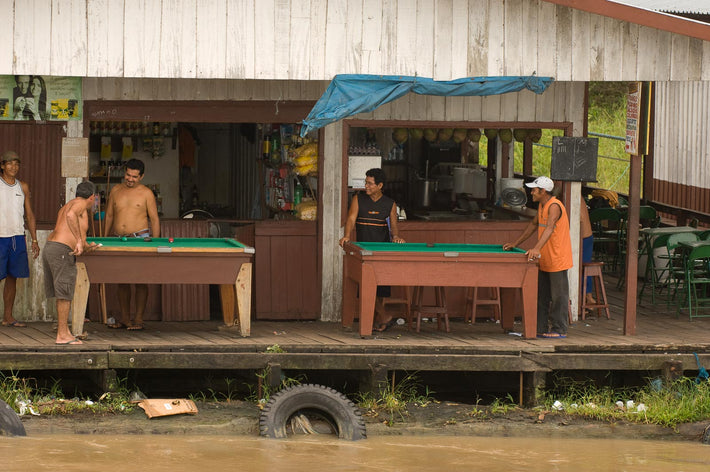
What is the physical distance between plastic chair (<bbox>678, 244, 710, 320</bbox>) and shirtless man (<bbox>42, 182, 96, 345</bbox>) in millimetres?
6813

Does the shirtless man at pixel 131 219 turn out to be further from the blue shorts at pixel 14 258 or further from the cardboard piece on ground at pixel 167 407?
the cardboard piece on ground at pixel 167 407

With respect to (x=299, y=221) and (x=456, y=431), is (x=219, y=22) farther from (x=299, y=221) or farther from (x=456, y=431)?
(x=456, y=431)

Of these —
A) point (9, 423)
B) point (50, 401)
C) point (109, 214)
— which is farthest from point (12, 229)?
point (9, 423)

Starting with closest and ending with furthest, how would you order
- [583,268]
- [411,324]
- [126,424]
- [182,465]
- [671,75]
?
[182,465]
[126,424]
[671,75]
[411,324]
[583,268]

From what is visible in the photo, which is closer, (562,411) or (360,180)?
(562,411)

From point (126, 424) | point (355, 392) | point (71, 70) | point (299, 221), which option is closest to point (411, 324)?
point (355, 392)

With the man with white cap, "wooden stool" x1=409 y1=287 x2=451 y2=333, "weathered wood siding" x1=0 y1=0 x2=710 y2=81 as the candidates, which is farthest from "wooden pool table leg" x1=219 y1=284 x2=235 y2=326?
the man with white cap

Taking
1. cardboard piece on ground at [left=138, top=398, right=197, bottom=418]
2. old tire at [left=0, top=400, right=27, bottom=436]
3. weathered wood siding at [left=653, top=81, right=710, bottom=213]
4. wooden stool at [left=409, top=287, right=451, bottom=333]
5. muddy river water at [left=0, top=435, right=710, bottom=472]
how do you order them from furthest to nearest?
weathered wood siding at [left=653, top=81, right=710, bottom=213] < wooden stool at [left=409, top=287, right=451, bottom=333] < cardboard piece on ground at [left=138, top=398, right=197, bottom=418] < old tire at [left=0, top=400, right=27, bottom=436] < muddy river water at [left=0, top=435, right=710, bottom=472]

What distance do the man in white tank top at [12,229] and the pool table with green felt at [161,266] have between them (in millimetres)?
1101

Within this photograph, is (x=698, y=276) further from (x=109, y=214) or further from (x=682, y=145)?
(x=109, y=214)

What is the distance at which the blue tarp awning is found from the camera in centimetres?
1130

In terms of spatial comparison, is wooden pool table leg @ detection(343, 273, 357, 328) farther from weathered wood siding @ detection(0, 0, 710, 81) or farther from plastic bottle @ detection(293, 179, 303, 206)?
weathered wood siding @ detection(0, 0, 710, 81)

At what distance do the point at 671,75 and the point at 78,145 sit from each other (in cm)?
632

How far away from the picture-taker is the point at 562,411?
11.5 meters
